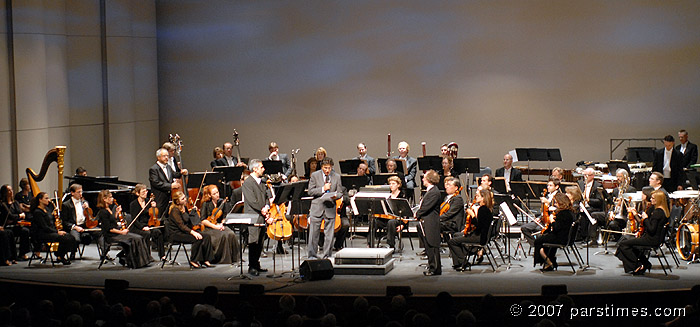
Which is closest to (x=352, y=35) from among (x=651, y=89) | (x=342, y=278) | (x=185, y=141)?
(x=185, y=141)

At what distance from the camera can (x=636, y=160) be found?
13.6 meters

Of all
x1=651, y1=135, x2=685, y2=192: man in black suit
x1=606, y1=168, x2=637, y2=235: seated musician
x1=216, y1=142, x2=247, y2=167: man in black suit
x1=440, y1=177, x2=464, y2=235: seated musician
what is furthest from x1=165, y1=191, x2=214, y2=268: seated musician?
x1=651, y1=135, x2=685, y2=192: man in black suit

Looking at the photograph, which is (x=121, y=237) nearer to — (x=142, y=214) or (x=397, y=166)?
(x=142, y=214)

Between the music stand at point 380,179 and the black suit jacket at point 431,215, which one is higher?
the music stand at point 380,179

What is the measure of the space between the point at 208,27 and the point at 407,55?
3.94 m

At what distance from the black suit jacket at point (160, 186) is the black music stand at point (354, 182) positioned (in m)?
2.25

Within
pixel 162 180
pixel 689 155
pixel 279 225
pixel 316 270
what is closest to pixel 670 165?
pixel 689 155

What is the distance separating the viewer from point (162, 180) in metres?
10.6

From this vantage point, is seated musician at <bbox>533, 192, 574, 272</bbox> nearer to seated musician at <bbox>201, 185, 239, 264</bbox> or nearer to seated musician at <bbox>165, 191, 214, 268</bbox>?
seated musician at <bbox>201, 185, 239, 264</bbox>

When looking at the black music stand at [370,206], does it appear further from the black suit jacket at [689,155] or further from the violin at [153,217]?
the black suit jacket at [689,155]

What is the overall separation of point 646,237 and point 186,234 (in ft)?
17.0

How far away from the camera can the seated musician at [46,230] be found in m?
9.84

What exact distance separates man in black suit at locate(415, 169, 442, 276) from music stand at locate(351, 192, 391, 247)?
0.57 m

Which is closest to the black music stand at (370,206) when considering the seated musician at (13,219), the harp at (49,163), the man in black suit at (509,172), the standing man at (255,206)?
the standing man at (255,206)
